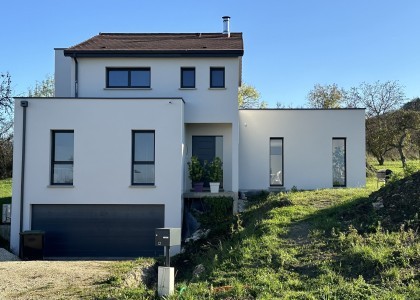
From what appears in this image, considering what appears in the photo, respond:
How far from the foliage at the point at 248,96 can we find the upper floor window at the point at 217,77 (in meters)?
25.2

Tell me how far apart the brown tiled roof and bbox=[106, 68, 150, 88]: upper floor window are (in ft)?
2.39

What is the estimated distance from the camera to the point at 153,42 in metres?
18.1

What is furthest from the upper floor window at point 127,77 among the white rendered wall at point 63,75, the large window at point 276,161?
the large window at point 276,161

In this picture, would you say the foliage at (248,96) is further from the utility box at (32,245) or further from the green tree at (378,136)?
the utility box at (32,245)

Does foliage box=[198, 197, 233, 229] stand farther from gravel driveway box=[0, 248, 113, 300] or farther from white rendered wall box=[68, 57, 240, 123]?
gravel driveway box=[0, 248, 113, 300]

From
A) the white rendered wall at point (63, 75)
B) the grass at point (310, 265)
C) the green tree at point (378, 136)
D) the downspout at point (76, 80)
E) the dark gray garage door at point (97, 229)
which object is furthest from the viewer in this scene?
the green tree at point (378, 136)

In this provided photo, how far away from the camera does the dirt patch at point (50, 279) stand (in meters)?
7.24

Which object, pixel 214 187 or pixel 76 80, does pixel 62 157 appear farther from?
pixel 214 187

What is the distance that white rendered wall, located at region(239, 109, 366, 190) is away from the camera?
17891 mm

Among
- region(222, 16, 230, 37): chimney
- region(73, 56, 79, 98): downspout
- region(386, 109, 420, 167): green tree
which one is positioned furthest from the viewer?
region(386, 109, 420, 167): green tree

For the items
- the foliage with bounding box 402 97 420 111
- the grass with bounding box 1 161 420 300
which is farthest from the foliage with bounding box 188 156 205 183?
the foliage with bounding box 402 97 420 111

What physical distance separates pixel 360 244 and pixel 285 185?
10.1 m

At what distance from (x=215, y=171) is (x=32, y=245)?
688cm

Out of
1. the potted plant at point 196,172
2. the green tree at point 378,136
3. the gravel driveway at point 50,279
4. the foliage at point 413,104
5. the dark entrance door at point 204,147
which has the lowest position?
the gravel driveway at point 50,279
